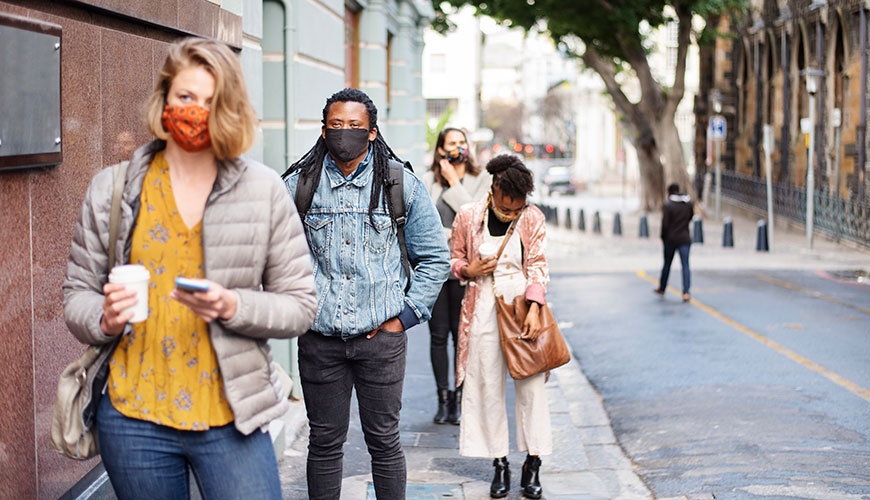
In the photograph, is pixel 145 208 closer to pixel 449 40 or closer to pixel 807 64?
pixel 807 64

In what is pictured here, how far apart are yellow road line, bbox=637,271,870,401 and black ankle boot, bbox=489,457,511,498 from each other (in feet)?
12.3

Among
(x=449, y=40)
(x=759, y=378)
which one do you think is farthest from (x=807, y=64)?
(x=449, y=40)

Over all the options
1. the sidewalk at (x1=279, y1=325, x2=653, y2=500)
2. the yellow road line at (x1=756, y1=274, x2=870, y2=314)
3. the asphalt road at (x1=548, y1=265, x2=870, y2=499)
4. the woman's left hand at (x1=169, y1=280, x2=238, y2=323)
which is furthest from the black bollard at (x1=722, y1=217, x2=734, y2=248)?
the woman's left hand at (x1=169, y1=280, x2=238, y2=323)

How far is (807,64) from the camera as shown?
3356cm

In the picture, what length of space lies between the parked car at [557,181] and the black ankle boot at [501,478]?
5901 centimetres

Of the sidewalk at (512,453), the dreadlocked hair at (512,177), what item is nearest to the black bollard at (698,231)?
the sidewalk at (512,453)

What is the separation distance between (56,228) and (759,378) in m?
6.62

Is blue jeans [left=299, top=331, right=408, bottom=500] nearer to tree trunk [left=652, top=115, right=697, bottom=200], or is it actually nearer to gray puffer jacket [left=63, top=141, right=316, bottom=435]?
gray puffer jacket [left=63, top=141, right=316, bottom=435]

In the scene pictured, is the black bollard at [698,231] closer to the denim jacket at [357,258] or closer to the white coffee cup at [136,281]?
the denim jacket at [357,258]

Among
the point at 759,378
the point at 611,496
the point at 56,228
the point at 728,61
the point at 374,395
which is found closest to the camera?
the point at 56,228

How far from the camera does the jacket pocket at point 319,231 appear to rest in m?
4.37

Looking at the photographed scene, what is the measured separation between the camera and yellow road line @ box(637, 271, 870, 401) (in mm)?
8906

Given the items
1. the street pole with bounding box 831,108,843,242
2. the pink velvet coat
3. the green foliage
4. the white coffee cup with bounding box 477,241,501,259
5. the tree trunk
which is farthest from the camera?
the tree trunk

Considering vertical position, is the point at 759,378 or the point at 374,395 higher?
the point at 374,395
